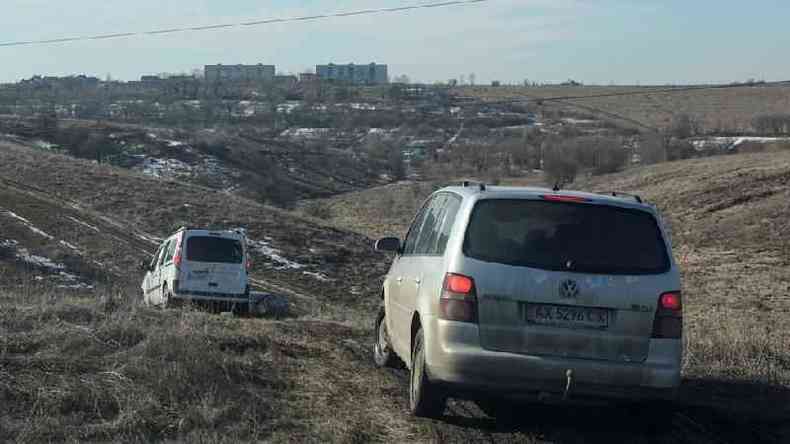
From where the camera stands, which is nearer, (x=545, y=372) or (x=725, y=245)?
(x=545, y=372)

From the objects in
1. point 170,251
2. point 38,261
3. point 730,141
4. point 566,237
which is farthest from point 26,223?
point 730,141

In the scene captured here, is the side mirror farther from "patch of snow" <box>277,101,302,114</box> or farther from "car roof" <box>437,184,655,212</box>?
"patch of snow" <box>277,101,302,114</box>

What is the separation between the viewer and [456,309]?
25.5ft

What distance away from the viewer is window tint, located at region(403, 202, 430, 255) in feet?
33.2

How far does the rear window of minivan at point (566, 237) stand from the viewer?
25.8 ft

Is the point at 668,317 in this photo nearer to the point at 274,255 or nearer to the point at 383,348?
the point at 383,348

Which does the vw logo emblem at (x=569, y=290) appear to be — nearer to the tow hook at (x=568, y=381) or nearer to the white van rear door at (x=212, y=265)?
the tow hook at (x=568, y=381)

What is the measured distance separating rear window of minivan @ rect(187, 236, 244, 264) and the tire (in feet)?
36.9

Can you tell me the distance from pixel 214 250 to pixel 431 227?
1367cm

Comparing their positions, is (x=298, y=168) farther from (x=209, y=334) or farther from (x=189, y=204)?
(x=209, y=334)

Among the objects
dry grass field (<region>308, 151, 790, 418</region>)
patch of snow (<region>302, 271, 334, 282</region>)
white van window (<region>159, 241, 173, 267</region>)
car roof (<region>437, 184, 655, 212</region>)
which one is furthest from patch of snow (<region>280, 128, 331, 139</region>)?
car roof (<region>437, 184, 655, 212</region>)

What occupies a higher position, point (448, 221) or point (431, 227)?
point (448, 221)

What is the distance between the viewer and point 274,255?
3672 centimetres

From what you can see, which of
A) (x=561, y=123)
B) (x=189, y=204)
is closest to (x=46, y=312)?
(x=189, y=204)
